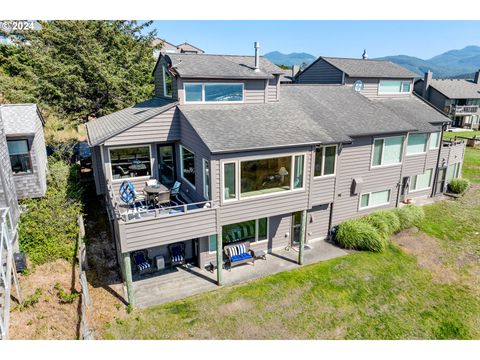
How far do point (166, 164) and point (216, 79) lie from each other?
4.89 meters

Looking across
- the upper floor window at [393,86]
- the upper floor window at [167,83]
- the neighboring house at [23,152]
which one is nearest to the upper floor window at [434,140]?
the upper floor window at [393,86]

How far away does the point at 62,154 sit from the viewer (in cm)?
2094

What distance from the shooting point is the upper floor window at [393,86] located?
22250 millimetres

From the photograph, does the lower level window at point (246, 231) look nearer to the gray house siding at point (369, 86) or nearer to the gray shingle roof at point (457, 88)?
the gray house siding at point (369, 86)

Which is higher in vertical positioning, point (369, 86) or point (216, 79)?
point (216, 79)

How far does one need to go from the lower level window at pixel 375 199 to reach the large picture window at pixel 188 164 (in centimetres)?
998

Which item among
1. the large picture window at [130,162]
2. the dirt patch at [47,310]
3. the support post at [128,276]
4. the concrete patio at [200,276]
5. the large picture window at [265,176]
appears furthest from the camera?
the large picture window at [130,162]

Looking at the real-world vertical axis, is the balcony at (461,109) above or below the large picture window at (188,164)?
below

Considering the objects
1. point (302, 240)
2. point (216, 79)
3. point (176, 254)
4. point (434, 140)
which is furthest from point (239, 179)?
point (434, 140)

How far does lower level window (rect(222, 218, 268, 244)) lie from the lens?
579 inches

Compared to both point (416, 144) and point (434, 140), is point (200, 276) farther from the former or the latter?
point (434, 140)

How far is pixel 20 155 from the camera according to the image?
49.3 feet

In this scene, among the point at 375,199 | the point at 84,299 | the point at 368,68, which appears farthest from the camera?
the point at 368,68

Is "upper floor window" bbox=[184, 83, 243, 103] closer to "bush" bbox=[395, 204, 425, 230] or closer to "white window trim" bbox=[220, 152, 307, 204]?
"white window trim" bbox=[220, 152, 307, 204]
